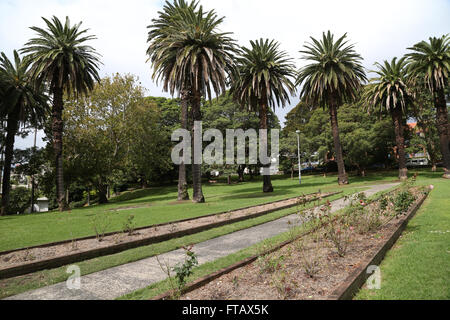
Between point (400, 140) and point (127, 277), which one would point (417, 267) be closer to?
point (127, 277)

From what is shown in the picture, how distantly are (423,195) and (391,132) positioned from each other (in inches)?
1074

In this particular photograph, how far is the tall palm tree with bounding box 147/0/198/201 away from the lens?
22.7 metres

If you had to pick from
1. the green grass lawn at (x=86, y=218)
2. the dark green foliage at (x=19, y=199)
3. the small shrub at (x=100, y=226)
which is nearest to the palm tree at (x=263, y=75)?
the green grass lawn at (x=86, y=218)

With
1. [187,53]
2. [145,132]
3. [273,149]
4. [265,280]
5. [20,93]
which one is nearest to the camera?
[265,280]

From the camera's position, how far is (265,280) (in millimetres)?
4914

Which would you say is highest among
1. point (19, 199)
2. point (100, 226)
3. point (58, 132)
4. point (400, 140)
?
point (58, 132)

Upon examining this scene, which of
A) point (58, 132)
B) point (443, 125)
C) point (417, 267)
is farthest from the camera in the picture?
point (443, 125)

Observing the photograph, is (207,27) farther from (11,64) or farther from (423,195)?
(11,64)

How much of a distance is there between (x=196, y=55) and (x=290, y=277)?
63.3 ft

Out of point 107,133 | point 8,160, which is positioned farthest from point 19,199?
point 107,133

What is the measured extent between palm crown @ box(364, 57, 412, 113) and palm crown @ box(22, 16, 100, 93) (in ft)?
103

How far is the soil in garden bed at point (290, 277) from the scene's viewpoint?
438 centimetres

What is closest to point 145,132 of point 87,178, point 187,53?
point 87,178

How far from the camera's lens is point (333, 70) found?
98.4ft
